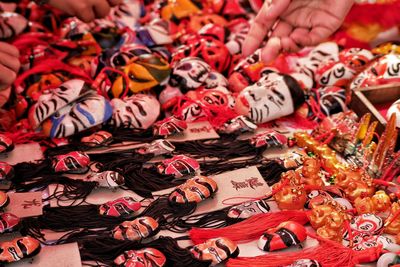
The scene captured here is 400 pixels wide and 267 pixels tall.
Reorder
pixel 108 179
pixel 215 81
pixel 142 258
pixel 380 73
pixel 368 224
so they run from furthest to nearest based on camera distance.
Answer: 1. pixel 215 81
2. pixel 380 73
3. pixel 108 179
4. pixel 368 224
5. pixel 142 258

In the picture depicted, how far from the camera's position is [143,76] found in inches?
71.7

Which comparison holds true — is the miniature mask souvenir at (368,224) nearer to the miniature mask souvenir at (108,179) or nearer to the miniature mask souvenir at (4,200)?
the miniature mask souvenir at (108,179)

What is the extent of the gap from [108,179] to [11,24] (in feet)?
2.88

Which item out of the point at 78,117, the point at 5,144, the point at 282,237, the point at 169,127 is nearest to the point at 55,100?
the point at 78,117

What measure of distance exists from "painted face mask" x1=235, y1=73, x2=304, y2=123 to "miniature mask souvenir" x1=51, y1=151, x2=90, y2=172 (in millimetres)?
486

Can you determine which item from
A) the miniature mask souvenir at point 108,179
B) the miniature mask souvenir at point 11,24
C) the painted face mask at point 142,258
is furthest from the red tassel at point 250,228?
the miniature mask souvenir at point 11,24

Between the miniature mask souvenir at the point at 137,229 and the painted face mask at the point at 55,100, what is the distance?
527 mm

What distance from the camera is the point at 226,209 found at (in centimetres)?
139

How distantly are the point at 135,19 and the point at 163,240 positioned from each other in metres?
1.24

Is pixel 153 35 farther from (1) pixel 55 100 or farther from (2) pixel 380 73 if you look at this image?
(2) pixel 380 73

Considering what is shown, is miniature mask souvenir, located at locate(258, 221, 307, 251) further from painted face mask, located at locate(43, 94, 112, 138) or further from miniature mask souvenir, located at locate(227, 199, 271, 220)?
painted face mask, located at locate(43, 94, 112, 138)

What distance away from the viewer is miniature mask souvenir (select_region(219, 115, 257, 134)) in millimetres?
1692

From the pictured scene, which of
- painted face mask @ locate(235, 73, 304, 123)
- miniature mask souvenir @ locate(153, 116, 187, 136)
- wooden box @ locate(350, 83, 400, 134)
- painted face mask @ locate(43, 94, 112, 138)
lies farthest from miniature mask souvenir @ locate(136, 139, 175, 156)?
wooden box @ locate(350, 83, 400, 134)

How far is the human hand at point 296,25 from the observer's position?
1.59 metres
